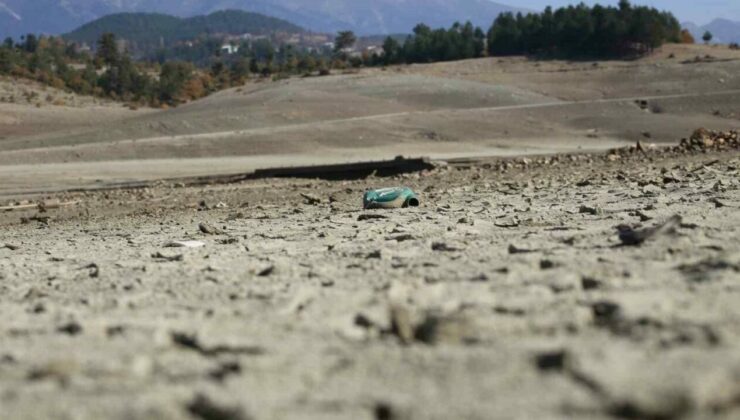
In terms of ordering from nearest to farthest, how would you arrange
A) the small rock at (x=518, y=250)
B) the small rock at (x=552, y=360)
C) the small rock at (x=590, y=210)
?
1. the small rock at (x=552, y=360)
2. the small rock at (x=518, y=250)
3. the small rock at (x=590, y=210)

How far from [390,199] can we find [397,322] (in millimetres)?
7582

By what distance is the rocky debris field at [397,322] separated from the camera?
3.10 metres

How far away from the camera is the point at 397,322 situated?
3.85m

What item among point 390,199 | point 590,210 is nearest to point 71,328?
point 590,210

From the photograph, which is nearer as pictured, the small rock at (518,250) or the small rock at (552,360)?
the small rock at (552,360)

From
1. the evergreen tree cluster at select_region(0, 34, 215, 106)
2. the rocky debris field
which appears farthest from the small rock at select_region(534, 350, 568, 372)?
the evergreen tree cluster at select_region(0, 34, 215, 106)

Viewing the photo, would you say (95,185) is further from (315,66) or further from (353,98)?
(315,66)

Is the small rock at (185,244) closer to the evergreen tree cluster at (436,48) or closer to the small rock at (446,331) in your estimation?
the small rock at (446,331)

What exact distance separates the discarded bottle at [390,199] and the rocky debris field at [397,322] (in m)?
2.42

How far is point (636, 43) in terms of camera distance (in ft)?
197

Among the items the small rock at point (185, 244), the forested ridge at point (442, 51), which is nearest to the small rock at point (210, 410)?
the small rock at point (185, 244)

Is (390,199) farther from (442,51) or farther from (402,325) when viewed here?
(442,51)

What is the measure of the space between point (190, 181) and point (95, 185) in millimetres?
2146

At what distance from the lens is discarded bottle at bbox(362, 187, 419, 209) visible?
37.2 feet
